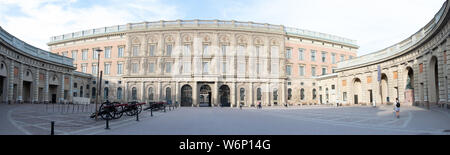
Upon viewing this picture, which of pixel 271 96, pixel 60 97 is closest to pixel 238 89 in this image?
pixel 271 96

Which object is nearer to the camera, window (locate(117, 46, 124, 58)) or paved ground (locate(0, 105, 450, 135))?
paved ground (locate(0, 105, 450, 135))

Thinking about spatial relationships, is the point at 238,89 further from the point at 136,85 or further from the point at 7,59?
the point at 7,59

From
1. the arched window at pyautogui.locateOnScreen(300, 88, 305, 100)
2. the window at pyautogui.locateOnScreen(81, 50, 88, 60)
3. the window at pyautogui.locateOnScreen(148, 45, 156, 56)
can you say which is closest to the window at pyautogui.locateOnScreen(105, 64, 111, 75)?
the window at pyautogui.locateOnScreen(81, 50, 88, 60)

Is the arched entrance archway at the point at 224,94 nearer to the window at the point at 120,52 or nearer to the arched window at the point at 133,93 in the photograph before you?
the arched window at the point at 133,93

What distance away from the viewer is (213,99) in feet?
141

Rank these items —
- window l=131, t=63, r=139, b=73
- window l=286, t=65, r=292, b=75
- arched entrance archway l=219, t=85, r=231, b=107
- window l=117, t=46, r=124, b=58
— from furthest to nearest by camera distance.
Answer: window l=286, t=65, r=292, b=75 → window l=117, t=46, r=124, b=58 → window l=131, t=63, r=139, b=73 → arched entrance archway l=219, t=85, r=231, b=107

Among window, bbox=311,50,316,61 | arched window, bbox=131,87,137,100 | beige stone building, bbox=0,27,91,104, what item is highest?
window, bbox=311,50,316,61

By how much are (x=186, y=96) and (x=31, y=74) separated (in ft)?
71.3

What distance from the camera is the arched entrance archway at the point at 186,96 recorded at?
43294 millimetres

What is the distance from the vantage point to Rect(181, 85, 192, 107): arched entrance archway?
43.3m

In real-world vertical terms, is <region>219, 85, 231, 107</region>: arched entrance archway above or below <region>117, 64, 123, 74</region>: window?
below

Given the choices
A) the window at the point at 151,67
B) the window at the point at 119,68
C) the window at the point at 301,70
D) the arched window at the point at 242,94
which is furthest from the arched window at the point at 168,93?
the window at the point at 301,70

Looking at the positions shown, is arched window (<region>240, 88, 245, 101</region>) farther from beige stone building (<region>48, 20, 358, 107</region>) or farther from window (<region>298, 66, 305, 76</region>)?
window (<region>298, 66, 305, 76</region>)

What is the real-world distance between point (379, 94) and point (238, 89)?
837 inches
